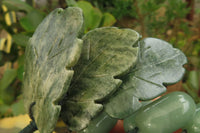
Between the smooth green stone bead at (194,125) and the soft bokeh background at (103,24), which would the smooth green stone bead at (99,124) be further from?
the soft bokeh background at (103,24)

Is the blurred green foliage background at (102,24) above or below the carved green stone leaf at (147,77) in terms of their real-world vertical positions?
below

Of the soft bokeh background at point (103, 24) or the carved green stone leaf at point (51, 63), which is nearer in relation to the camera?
the carved green stone leaf at point (51, 63)

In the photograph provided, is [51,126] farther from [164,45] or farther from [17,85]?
[17,85]

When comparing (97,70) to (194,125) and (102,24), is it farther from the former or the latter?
(102,24)

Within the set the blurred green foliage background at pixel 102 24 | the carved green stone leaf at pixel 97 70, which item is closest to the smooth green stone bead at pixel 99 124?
the carved green stone leaf at pixel 97 70

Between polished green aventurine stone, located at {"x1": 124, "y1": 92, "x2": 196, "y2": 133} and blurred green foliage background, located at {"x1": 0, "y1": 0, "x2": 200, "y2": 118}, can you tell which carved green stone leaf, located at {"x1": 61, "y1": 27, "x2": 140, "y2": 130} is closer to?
polished green aventurine stone, located at {"x1": 124, "y1": 92, "x2": 196, "y2": 133}

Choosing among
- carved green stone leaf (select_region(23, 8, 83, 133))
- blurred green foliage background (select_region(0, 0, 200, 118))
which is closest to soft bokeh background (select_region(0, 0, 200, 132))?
blurred green foliage background (select_region(0, 0, 200, 118))
